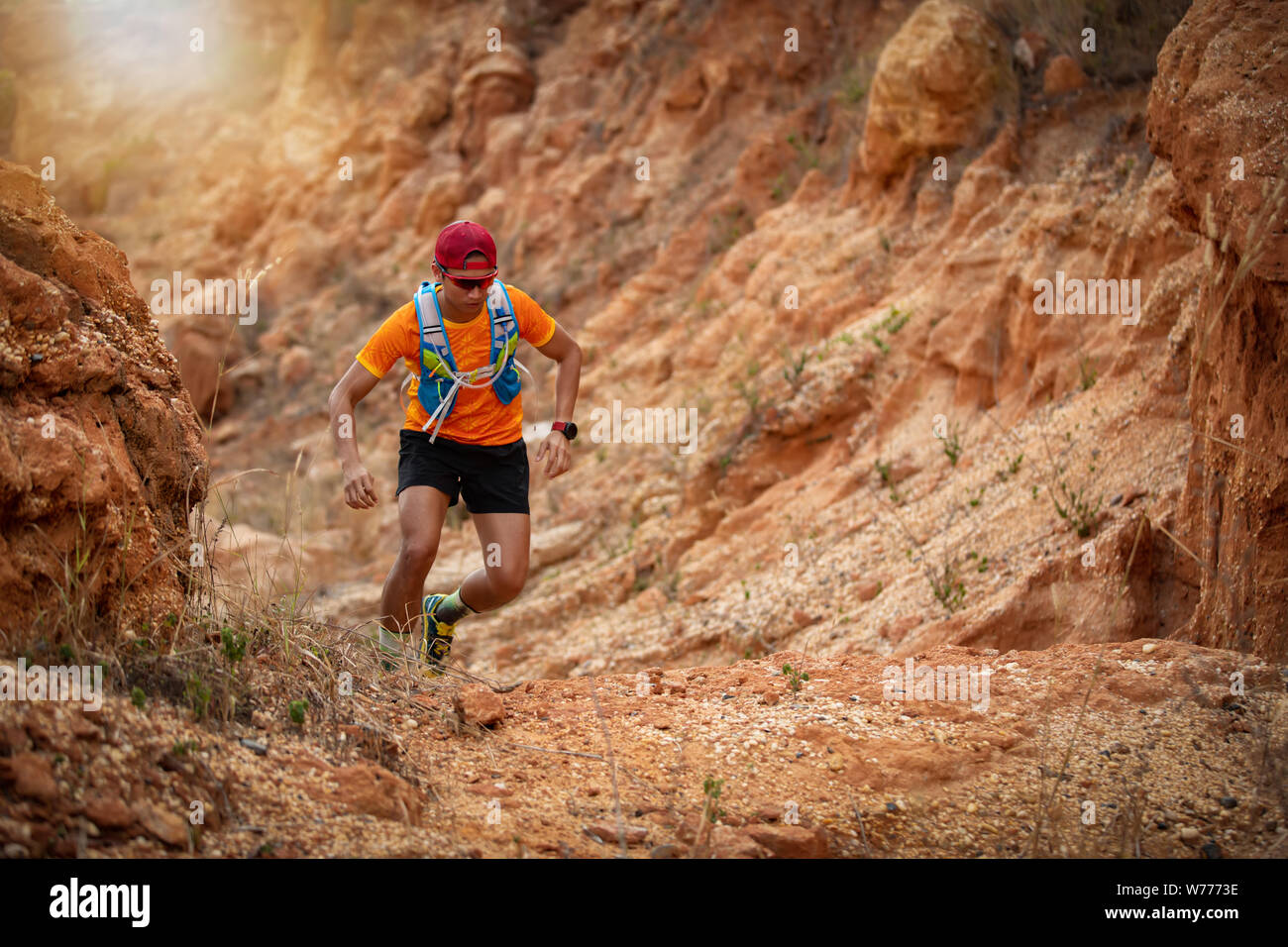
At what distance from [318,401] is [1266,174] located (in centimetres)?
1309

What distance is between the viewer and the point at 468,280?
381cm

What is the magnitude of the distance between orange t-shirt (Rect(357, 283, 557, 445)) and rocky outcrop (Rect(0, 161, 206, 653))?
0.75m

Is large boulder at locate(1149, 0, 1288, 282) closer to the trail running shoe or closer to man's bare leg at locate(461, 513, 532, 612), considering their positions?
man's bare leg at locate(461, 513, 532, 612)

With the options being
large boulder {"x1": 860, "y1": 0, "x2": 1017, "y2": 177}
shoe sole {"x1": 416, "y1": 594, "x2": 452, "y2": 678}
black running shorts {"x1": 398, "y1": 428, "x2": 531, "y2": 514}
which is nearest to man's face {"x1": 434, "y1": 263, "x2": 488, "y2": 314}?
black running shorts {"x1": 398, "y1": 428, "x2": 531, "y2": 514}

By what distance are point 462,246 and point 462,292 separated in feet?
0.63

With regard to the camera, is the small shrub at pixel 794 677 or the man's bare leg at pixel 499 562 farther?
the man's bare leg at pixel 499 562

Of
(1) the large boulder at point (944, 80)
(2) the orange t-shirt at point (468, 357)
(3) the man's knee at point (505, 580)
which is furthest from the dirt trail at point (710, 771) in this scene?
(1) the large boulder at point (944, 80)

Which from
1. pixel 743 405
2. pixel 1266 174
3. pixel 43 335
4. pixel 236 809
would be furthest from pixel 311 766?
pixel 743 405

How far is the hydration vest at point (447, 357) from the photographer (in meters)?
3.92

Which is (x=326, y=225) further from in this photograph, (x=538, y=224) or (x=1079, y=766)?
(x=1079, y=766)

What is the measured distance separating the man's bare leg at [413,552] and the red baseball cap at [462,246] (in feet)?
3.01

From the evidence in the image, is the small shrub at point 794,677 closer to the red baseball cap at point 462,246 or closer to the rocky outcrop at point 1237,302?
the rocky outcrop at point 1237,302

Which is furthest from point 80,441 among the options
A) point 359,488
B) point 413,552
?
point 413,552

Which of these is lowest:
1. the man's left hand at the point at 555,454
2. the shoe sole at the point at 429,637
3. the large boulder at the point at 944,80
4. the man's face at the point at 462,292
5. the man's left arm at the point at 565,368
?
the shoe sole at the point at 429,637
